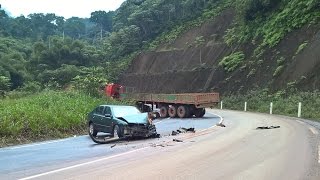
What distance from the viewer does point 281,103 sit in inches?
1345

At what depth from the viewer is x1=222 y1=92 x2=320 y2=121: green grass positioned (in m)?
29.7

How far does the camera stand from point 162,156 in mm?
11672

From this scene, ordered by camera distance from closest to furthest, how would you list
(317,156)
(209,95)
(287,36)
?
(317,156) → (209,95) → (287,36)

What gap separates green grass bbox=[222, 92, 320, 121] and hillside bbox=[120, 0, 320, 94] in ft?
4.78

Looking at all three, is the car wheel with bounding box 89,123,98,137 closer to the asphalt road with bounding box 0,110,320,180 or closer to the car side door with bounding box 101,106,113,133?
the car side door with bounding box 101,106,113,133

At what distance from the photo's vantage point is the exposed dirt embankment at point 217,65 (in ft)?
127

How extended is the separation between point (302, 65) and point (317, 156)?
1134 inches

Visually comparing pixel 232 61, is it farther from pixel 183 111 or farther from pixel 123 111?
pixel 123 111

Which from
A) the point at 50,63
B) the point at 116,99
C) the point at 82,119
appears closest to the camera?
the point at 82,119

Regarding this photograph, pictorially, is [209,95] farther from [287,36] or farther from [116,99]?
[287,36]

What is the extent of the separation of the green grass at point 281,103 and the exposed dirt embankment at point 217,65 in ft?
5.40

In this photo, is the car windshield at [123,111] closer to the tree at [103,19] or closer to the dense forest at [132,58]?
the dense forest at [132,58]

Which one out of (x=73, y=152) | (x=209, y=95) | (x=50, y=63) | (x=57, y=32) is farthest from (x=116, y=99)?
(x=57, y=32)

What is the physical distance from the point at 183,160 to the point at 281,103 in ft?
81.8
